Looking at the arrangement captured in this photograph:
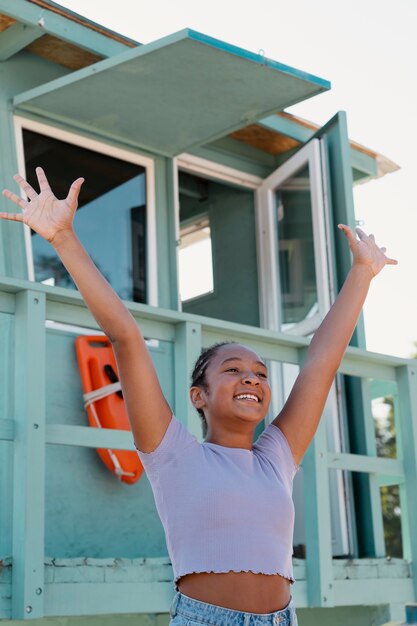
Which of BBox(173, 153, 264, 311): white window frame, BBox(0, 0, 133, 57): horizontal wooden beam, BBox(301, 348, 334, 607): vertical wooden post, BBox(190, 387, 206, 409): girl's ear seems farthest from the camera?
BBox(173, 153, 264, 311): white window frame

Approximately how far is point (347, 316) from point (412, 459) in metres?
2.48

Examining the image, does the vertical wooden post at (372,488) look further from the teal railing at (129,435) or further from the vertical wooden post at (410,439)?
the vertical wooden post at (410,439)

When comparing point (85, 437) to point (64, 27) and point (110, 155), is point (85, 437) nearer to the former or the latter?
point (64, 27)

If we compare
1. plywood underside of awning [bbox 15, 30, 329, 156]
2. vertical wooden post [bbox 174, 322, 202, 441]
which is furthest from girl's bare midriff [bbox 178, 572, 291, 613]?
plywood underside of awning [bbox 15, 30, 329, 156]

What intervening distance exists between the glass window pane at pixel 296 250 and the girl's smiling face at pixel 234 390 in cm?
379

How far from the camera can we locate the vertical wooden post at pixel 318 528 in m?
Answer: 4.53

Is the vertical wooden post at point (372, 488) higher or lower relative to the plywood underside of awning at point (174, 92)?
lower

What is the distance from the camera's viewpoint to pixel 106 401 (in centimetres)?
532

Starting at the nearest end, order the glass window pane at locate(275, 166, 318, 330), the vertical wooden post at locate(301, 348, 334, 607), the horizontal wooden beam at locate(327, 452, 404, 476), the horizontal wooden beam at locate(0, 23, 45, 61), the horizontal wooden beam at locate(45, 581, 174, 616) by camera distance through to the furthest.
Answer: the horizontal wooden beam at locate(45, 581, 174, 616)
the vertical wooden post at locate(301, 348, 334, 607)
the horizontal wooden beam at locate(327, 452, 404, 476)
the horizontal wooden beam at locate(0, 23, 45, 61)
the glass window pane at locate(275, 166, 318, 330)

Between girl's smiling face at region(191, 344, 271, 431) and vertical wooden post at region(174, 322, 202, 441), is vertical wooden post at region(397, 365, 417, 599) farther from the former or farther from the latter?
girl's smiling face at region(191, 344, 271, 431)

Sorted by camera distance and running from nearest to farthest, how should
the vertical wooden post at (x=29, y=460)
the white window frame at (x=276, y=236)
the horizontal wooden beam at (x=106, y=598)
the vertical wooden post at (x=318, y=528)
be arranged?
the vertical wooden post at (x=29, y=460) < the horizontal wooden beam at (x=106, y=598) < the vertical wooden post at (x=318, y=528) < the white window frame at (x=276, y=236)

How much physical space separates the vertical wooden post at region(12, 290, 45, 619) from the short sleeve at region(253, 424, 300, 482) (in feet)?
4.09

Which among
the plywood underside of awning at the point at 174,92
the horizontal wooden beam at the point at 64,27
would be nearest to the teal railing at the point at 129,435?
the plywood underside of awning at the point at 174,92

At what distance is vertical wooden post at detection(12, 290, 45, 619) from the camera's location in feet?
11.5
